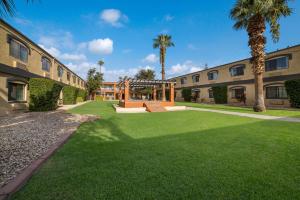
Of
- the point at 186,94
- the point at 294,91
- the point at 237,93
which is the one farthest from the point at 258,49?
the point at 186,94

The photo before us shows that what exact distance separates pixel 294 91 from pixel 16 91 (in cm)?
3034

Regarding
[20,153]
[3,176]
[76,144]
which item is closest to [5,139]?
[20,153]

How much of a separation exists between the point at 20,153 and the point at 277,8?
67.0 feet

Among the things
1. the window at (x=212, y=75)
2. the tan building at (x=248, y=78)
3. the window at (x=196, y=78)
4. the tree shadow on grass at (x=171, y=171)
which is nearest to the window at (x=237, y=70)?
the tan building at (x=248, y=78)

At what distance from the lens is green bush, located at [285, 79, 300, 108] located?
1928 centimetres

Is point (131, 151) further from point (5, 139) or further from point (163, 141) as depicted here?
point (5, 139)

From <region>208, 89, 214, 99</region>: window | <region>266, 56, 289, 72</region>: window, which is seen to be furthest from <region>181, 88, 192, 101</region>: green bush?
<region>266, 56, 289, 72</region>: window

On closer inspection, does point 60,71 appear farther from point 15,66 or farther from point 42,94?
point 42,94

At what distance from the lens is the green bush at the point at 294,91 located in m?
19.3

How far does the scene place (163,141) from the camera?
6.53m

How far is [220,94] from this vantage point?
30.8 meters

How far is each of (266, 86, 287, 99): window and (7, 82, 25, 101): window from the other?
30.9m

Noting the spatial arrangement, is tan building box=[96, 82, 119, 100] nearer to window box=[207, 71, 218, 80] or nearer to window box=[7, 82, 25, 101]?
window box=[207, 71, 218, 80]

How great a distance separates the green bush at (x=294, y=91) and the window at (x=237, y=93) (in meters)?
7.39
